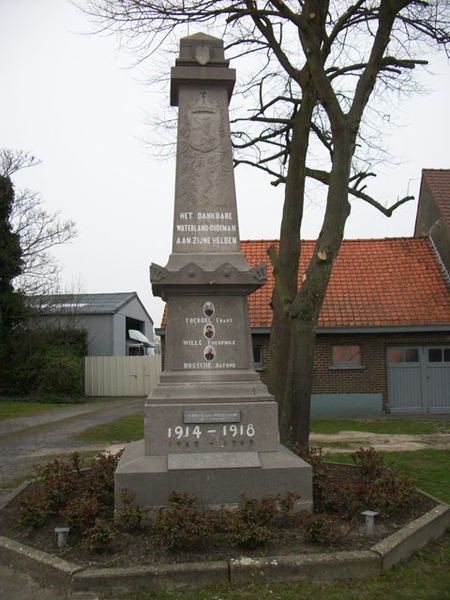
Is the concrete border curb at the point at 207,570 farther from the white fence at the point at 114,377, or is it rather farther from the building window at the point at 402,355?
the white fence at the point at 114,377

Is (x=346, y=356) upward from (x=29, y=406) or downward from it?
upward

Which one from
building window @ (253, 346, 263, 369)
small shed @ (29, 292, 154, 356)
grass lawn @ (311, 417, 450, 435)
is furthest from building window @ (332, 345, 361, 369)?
small shed @ (29, 292, 154, 356)

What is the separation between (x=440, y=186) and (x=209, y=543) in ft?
61.1

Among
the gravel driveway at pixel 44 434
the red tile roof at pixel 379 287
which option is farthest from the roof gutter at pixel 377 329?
the gravel driveway at pixel 44 434

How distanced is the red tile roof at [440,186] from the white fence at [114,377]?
13156 mm

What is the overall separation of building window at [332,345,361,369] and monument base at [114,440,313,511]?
1269 cm

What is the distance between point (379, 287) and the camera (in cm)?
1928

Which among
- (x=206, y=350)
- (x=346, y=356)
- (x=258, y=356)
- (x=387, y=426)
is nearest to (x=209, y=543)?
(x=206, y=350)

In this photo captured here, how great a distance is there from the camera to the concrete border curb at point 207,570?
13.7ft

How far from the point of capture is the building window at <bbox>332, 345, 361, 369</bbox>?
1808 cm

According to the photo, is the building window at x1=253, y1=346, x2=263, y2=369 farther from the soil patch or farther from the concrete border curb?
the concrete border curb

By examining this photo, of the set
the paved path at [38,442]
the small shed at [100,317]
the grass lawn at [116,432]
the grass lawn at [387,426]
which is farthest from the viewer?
the small shed at [100,317]

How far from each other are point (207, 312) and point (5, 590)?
3.11 meters

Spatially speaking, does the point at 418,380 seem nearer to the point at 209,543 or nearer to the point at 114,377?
the point at 114,377
